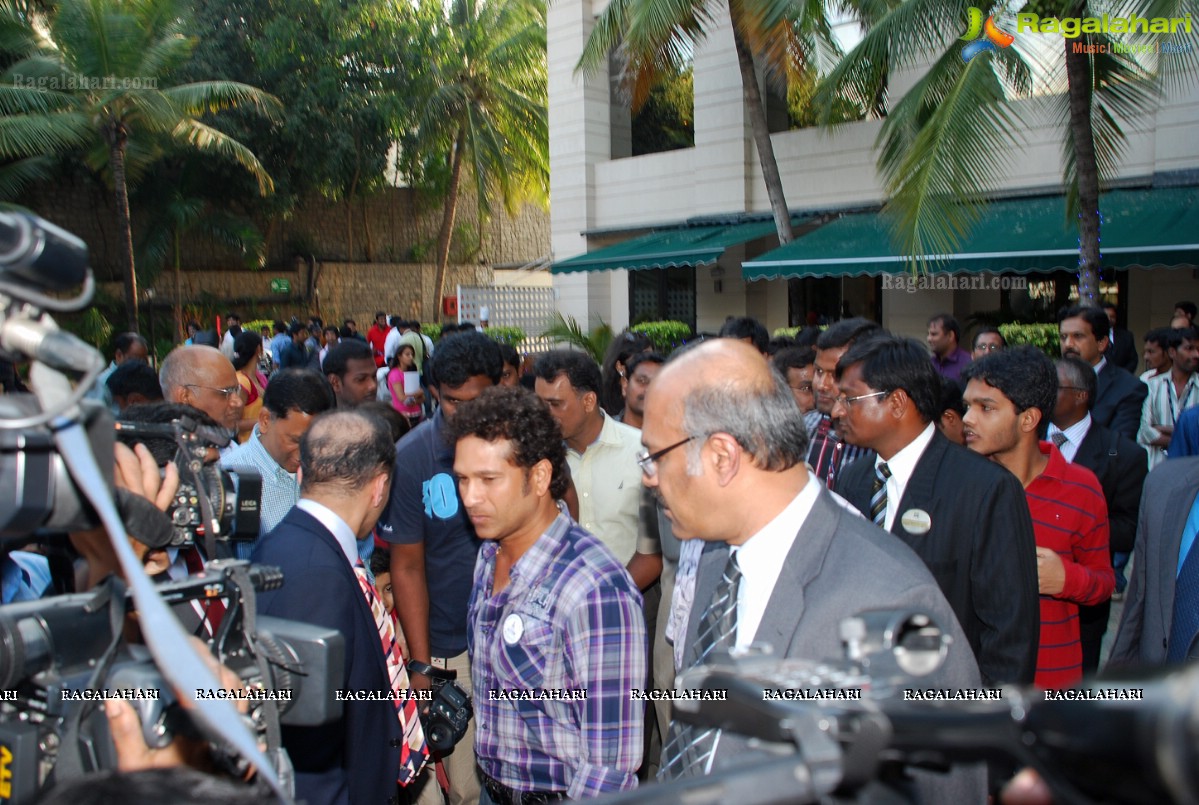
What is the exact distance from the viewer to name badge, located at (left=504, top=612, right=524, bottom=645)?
2.54 metres

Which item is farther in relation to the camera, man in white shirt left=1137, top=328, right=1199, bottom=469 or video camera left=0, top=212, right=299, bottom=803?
man in white shirt left=1137, top=328, right=1199, bottom=469

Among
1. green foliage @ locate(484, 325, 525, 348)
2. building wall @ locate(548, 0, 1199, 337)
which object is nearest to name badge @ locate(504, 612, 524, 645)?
building wall @ locate(548, 0, 1199, 337)

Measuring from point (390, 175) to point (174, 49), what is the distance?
1405cm

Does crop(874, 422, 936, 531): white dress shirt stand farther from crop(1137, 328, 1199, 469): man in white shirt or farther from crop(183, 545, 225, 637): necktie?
crop(1137, 328, 1199, 469): man in white shirt

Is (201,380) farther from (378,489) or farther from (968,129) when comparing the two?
(968,129)

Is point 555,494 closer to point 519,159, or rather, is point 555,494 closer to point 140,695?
point 140,695

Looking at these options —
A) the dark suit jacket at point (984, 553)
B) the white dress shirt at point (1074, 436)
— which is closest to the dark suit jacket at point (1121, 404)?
the white dress shirt at point (1074, 436)

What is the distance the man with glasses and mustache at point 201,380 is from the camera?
4.41 m

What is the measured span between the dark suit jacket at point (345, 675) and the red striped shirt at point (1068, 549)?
2242 millimetres

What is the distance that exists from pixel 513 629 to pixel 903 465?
1.50 m

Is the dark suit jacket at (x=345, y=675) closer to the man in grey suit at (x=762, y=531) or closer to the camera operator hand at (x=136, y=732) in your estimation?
the man in grey suit at (x=762, y=531)

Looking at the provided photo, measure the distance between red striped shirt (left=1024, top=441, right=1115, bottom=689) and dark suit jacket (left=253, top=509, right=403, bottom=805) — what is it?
7.35 feet

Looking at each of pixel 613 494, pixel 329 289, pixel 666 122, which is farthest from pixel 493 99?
pixel 613 494

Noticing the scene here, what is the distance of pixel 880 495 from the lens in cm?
330
